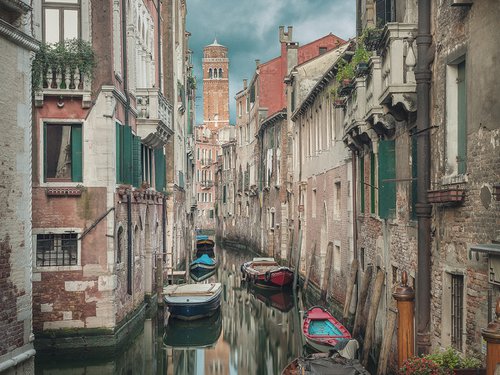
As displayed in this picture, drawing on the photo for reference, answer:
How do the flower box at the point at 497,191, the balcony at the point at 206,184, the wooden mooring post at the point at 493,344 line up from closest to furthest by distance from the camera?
the wooden mooring post at the point at 493,344
the flower box at the point at 497,191
the balcony at the point at 206,184

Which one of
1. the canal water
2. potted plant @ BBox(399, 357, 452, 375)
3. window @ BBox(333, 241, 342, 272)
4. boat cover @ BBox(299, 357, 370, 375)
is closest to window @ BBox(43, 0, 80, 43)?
the canal water

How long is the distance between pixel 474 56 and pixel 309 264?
18.2m

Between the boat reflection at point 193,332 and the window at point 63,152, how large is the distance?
17.9 ft

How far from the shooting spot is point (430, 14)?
930 centimetres

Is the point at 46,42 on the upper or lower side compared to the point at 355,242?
upper

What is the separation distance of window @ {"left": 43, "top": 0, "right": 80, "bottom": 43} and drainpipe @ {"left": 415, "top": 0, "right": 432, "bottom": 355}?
29.6 feet

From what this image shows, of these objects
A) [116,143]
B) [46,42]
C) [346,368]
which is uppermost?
[46,42]

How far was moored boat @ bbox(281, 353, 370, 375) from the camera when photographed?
34.7 ft

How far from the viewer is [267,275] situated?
87.7 ft

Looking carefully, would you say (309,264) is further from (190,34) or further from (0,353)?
(190,34)

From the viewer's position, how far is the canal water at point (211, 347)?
47.4ft

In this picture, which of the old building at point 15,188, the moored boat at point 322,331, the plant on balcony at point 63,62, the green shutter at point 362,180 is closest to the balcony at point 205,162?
the green shutter at point 362,180

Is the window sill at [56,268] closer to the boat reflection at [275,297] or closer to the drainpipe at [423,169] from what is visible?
the drainpipe at [423,169]

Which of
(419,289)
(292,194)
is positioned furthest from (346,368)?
(292,194)
